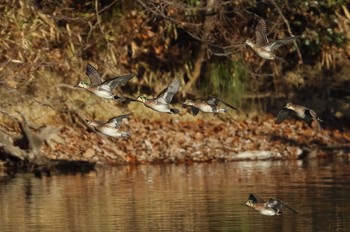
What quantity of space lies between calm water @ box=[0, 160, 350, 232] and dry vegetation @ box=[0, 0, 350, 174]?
221cm

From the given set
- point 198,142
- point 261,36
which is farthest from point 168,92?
point 198,142

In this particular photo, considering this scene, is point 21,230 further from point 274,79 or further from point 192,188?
point 274,79

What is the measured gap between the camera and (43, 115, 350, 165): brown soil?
24.7 metres

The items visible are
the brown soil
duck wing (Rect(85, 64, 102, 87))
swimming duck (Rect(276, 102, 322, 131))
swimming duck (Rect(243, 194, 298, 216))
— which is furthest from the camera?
the brown soil

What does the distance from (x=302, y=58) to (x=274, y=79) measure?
1.01 m

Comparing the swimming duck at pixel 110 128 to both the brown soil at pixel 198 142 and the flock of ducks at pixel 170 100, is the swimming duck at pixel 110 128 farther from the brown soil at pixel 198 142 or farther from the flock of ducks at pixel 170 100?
the brown soil at pixel 198 142

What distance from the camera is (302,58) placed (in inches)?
Result: 1139

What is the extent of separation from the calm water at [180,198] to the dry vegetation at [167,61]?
2208 mm

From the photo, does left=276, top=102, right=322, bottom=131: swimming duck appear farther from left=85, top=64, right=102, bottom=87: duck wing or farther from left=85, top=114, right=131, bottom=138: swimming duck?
left=85, top=64, right=102, bottom=87: duck wing

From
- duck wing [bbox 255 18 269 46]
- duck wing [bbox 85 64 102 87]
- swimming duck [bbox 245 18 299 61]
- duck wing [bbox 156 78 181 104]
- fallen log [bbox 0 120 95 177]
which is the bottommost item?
fallen log [bbox 0 120 95 177]

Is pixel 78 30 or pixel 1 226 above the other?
pixel 78 30

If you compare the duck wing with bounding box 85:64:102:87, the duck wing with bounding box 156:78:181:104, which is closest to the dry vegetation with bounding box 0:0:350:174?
the duck wing with bounding box 85:64:102:87

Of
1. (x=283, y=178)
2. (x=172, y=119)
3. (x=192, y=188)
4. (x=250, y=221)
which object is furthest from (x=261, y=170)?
(x=250, y=221)

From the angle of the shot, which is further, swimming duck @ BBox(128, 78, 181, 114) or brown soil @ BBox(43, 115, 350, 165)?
brown soil @ BBox(43, 115, 350, 165)
